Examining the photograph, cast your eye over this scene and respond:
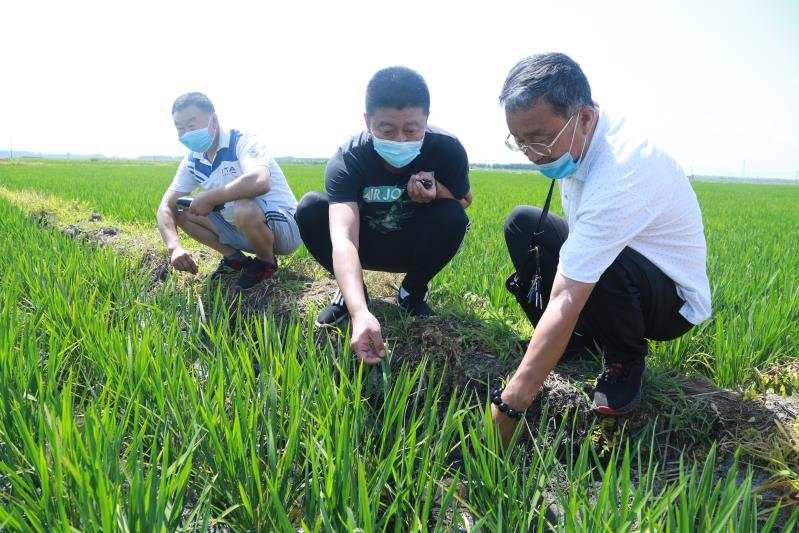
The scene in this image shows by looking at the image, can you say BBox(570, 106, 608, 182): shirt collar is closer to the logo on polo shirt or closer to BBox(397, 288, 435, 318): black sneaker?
BBox(397, 288, 435, 318): black sneaker

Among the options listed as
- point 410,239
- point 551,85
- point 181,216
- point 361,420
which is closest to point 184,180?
point 181,216

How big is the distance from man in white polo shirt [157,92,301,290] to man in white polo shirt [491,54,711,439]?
4.89 feet

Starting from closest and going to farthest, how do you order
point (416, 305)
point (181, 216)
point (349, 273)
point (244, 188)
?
point (349, 273)
point (416, 305)
point (244, 188)
point (181, 216)

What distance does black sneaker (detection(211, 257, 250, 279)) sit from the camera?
2979mm

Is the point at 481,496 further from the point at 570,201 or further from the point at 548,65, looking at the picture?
the point at 548,65

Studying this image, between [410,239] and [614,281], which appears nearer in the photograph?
[614,281]

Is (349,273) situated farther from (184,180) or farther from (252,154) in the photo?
(184,180)

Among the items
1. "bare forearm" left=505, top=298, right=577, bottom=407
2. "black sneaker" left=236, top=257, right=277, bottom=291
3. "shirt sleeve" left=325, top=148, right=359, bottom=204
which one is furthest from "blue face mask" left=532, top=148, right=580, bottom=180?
"black sneaker" left=236, top=257, right=277, bottom=291

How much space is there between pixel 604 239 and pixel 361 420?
2.48 ft

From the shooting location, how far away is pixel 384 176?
7.48ft

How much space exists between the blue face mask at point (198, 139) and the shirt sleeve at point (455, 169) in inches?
49.1

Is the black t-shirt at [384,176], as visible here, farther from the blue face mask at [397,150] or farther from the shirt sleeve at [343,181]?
the blue face mask at [397,150]

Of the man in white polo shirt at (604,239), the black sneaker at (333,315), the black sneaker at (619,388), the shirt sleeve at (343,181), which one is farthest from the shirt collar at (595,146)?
the black sneaker at (333,315)

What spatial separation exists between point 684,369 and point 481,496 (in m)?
1.23
